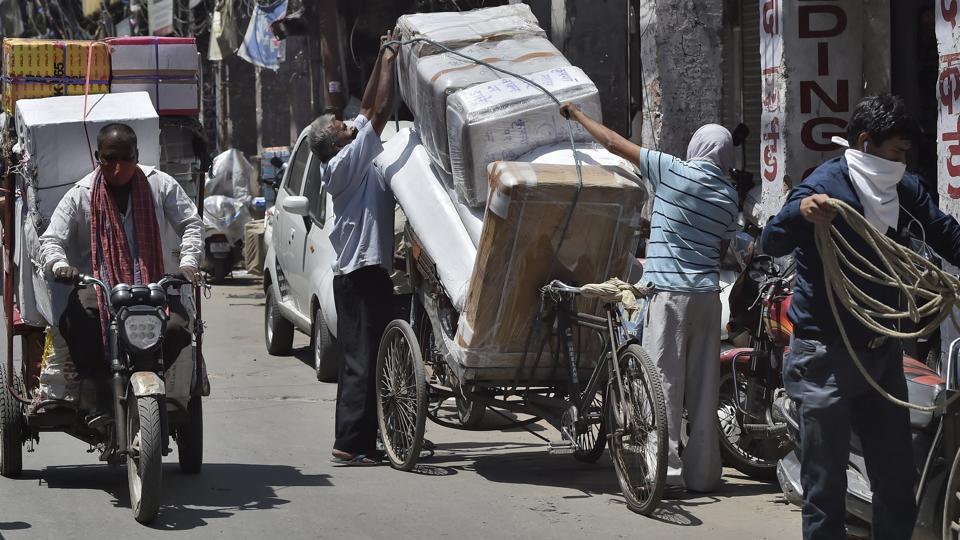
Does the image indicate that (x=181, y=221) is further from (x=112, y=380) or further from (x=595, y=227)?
(x=595, y=227)

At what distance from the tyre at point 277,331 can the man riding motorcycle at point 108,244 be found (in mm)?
5444

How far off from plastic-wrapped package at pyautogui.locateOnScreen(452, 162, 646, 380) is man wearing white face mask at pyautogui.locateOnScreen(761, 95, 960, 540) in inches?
73.1

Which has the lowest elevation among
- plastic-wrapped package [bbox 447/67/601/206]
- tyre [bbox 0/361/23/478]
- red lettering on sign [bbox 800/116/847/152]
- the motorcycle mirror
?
tyre [bbox 0/361/23/478]

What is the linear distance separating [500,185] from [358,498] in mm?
1668

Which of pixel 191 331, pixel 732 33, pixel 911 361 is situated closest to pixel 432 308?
pixel 191 331

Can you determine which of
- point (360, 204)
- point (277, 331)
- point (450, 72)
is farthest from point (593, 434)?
point (277, 331)

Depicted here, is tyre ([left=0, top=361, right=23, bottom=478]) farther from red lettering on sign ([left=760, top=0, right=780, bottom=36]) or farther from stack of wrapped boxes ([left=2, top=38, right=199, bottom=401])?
red lettering on sign ([left=760, top=0, right=780, bottom=36])

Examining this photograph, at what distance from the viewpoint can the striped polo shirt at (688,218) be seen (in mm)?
6730

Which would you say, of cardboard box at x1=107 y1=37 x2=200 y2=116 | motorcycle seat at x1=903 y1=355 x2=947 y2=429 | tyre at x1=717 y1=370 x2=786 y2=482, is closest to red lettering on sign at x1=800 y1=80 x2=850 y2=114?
tyre at x1=717 y1=370 x2=786 y2=482

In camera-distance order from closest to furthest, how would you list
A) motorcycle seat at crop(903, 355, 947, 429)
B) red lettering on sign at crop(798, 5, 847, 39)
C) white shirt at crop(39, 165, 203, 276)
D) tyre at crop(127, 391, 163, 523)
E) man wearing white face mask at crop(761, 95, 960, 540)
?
man wearing white face mask at crop(761, 95, 960, 540) < motorcycle seat at crop(903, 355, 947, 429) < tyre at crop(127, 391, 163, 523) < white shirt at crop(39, 165, 203, 276) < red lettering on sign at crop(798, 5, 847, 39)

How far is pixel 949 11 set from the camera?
7219 mm

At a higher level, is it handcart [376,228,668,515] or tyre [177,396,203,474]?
handcart [376,228,668,515]

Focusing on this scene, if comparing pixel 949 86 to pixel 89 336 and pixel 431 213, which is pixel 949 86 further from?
pixel 89 336

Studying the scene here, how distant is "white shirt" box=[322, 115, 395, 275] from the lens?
7550mm
